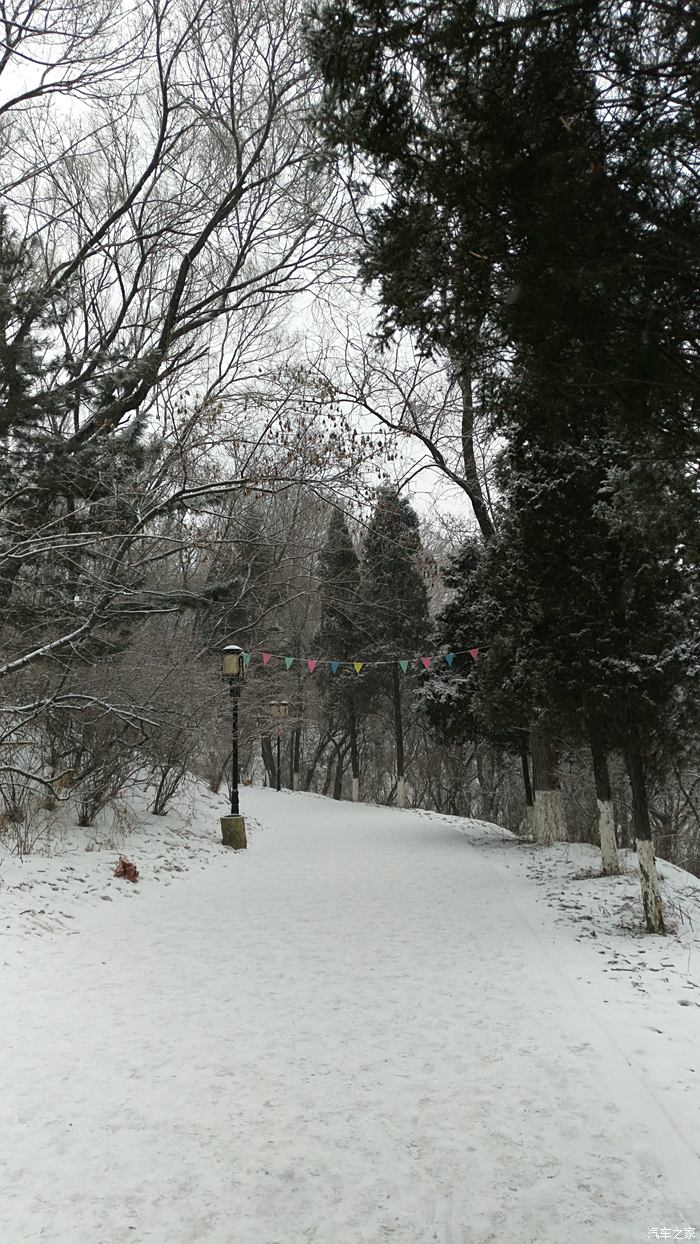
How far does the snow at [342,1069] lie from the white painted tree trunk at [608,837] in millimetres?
905

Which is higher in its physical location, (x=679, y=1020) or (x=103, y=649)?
(x=103, y=649)

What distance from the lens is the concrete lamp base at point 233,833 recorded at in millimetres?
11648

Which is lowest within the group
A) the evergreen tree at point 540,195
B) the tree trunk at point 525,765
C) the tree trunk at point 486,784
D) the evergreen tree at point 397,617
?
the tree trunk at point 486,784

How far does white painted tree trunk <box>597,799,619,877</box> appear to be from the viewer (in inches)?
334

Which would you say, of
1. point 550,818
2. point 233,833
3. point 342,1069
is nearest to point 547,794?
point 550,818

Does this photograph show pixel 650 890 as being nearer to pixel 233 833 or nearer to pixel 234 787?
pixel 233 833

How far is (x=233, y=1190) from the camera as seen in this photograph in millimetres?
2691

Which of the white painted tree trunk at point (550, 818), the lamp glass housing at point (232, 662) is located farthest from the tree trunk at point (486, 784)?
the lamp glass housing at point (232, 662)

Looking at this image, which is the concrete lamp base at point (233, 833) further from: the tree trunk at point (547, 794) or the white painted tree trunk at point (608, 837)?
the white painted tree trunk at point (608, 837)

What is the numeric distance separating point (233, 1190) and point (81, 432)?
26.3ft

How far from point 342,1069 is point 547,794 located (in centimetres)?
875

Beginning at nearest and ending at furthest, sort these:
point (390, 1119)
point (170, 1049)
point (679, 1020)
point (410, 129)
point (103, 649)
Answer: point (410, 129)
point (390, 1119)
point (170, 1049)
point (679, 1020)
point (103, 649)

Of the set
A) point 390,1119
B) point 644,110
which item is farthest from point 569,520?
point 390,1119

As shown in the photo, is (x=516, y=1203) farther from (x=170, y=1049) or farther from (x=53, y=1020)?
(x=53, y=1020)
